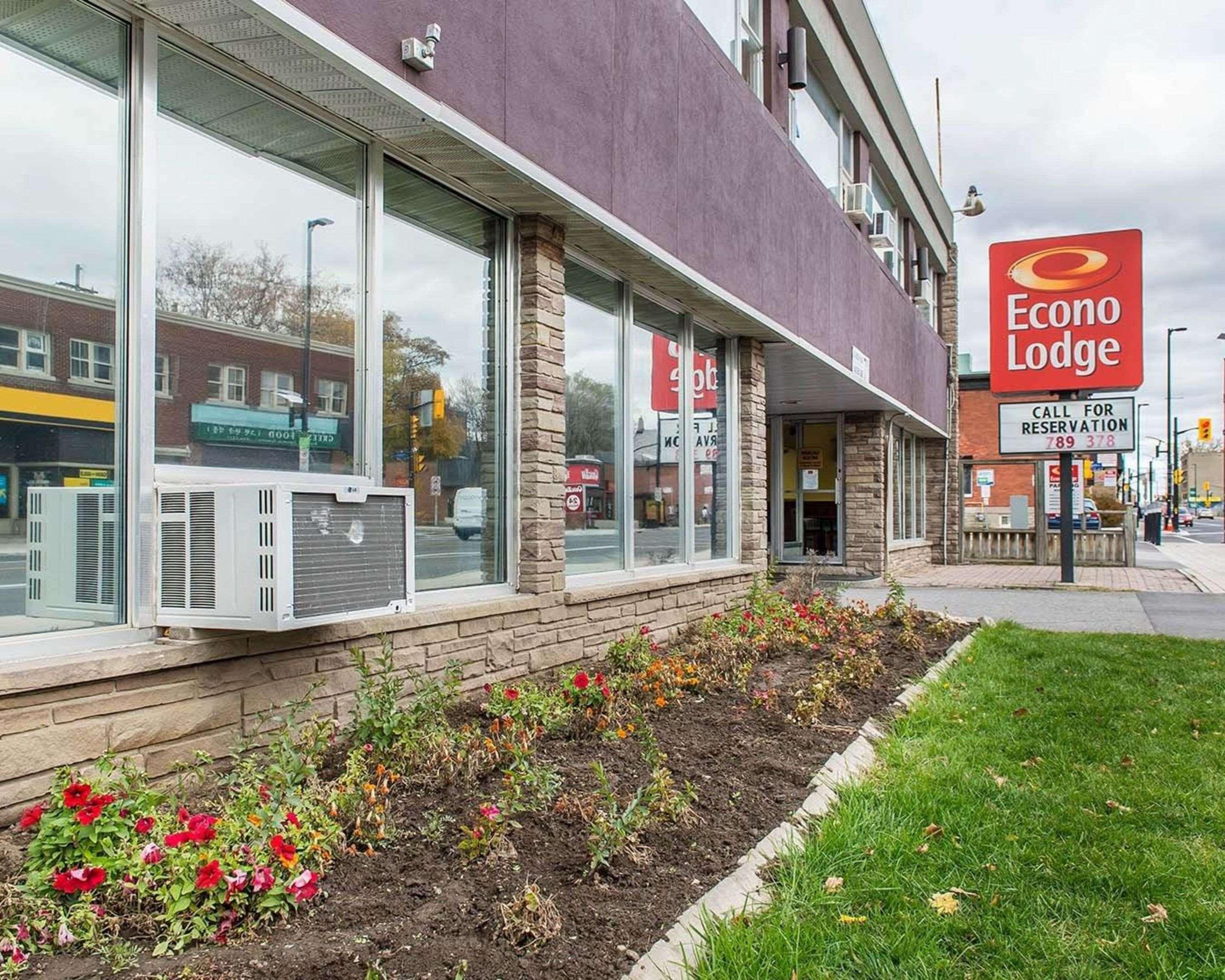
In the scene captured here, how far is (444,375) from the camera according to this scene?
5.54 m

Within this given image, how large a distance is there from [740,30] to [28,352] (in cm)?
816

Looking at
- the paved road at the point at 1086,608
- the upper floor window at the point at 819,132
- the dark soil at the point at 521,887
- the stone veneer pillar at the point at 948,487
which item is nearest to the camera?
the dark soil at the point at 521,887

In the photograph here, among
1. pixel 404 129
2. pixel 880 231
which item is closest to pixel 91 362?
pixel 404 129

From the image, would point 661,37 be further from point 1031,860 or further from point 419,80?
point 1031,860

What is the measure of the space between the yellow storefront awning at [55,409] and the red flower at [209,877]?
179cm

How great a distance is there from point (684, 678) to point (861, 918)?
3.03 meters

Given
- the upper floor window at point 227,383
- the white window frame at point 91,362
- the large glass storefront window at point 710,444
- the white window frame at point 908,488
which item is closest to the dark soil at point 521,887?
the upper floor window at point 227,383

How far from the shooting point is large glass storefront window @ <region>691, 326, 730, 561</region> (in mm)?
9039

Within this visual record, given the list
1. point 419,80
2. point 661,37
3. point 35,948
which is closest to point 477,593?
point 419,80

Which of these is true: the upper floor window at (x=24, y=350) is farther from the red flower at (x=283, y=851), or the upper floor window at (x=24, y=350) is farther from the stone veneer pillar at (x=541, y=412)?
the stone veneer pillar at (x=541, y=412)

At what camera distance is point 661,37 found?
7.02 m

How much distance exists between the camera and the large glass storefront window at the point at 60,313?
3.41 metres

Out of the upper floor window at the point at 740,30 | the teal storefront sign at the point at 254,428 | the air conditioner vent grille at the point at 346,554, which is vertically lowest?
the air conditioner vent grille at the point at 346,554

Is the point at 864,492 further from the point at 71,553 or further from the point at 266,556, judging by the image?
the point at 71,553
